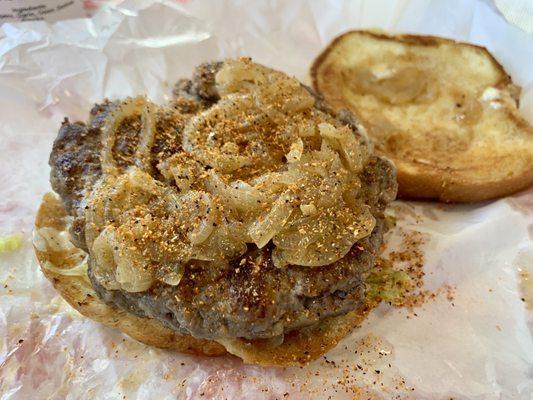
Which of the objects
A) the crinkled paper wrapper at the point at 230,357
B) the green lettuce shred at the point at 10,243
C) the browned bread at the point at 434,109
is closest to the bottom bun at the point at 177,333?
the crinkled paper wrapper at the point at 230,357

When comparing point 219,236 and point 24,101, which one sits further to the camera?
point 24,101

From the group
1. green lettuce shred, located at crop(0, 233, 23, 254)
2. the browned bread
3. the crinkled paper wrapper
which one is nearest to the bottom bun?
the crinkled paper wrapper

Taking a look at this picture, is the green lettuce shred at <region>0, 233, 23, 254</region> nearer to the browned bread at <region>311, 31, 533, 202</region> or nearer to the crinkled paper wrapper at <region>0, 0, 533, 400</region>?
the crinkled paper wrapper at <region>0, 0, 533, 400</region>

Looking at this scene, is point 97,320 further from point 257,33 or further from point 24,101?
point 257,33

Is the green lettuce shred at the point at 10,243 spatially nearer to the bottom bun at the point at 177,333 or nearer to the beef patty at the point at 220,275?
the bottom bun at the point at 177,333

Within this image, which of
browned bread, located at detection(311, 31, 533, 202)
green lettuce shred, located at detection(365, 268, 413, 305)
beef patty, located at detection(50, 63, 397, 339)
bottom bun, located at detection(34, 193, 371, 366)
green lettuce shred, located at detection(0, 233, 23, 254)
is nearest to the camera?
beef patty, located at detection(50, 63, 397, 339)

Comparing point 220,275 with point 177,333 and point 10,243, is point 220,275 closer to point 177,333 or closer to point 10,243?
point 177,333

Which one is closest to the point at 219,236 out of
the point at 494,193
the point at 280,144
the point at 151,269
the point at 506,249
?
the point at 151,269

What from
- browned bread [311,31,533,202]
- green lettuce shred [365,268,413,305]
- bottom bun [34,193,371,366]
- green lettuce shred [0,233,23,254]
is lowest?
green lettuce shred [0,233,23,254]
